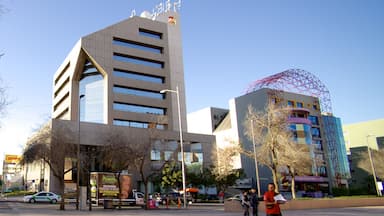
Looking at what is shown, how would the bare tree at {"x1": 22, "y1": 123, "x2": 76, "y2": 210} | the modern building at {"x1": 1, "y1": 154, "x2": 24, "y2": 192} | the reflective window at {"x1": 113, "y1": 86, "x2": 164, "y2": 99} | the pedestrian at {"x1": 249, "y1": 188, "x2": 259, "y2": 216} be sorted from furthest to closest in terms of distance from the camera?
the modern building at {"x1": 1, "y1": 154, "x2": 24, "y2": 192}, the reflective window at {"x1": 113, "y1": 86, "x2": 164, "y2": 99}, the bare tree at {"x1": 22, "y1": 123, "x2": 76, "y2": 210}, the pedestrian at {"x1": 249, "y1": 188, "x2": 259, "y2": 216}

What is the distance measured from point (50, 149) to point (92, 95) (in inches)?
1387

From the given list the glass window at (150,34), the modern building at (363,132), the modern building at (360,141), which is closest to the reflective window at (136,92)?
the glass window at (150,34)

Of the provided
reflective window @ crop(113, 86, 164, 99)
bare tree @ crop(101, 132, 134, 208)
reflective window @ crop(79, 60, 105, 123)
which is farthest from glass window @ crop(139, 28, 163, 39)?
bare tree @ crop(101, 132, 134, 208)

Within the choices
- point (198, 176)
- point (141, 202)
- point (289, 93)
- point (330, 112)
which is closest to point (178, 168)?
point (198, 176)

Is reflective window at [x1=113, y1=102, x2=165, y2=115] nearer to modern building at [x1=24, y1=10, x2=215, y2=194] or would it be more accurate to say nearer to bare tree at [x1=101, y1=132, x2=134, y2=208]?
modern building at [x1=24, y1=10, x2=215, y2=194]

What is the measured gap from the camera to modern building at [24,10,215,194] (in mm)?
64125

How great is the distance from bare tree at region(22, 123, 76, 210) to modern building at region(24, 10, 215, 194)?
22.7 m

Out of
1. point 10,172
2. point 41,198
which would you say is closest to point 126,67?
point 41,198

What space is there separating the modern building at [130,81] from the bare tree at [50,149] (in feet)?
74.4

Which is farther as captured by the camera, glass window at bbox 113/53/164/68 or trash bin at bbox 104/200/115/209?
glass window at bbox 113/53/164/68

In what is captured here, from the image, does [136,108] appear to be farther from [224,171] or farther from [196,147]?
[224,171]

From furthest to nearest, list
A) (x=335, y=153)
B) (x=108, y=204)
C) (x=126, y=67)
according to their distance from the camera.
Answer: (x=335, y=153), (x=126, y=67), (x=108, y=204)

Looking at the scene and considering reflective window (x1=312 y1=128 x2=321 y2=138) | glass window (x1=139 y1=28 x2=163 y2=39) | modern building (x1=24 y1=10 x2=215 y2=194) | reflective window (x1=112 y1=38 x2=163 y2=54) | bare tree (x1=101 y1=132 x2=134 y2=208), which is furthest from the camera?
reflective window (x1=312 y1=128 x2=321 y2=138)

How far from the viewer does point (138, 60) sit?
7031 cm
